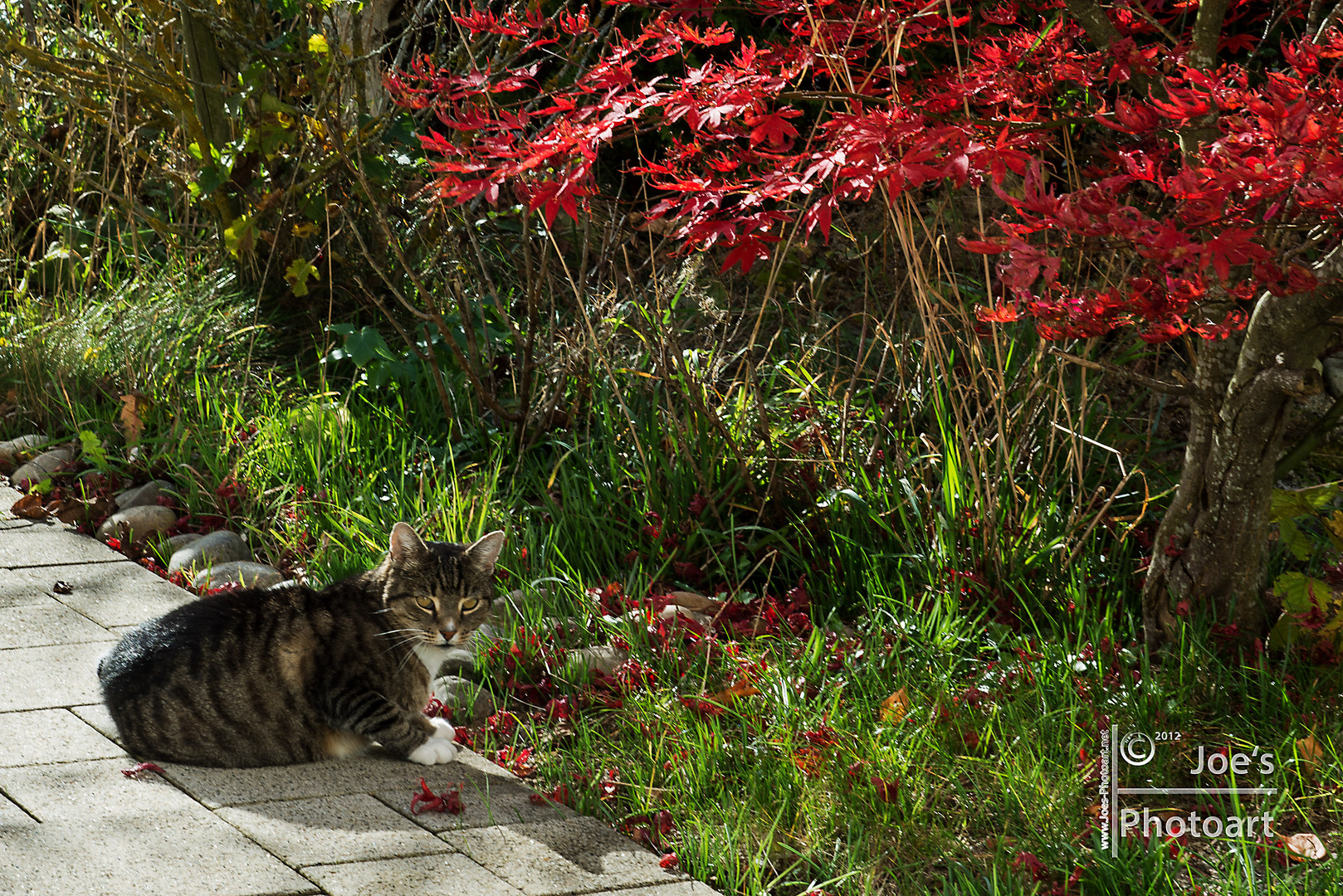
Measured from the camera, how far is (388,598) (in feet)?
10.7

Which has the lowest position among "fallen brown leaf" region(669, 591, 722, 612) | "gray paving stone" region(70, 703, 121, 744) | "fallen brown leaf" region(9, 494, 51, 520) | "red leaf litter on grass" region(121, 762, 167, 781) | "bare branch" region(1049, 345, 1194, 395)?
"fallen brown leaf" region(669, 591, 722, 612)

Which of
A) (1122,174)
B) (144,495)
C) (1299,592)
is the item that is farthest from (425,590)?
(144,495)

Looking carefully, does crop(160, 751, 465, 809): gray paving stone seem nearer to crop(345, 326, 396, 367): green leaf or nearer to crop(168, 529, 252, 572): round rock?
crop(168, 529, 252, 572): round rock

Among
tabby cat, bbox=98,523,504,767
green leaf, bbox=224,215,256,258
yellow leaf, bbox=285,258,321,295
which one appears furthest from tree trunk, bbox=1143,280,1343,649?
green leaf, bbox=224,215,256,258

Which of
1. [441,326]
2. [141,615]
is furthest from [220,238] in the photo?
[141,615]

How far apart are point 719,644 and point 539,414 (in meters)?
1.74

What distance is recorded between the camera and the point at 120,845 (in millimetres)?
2627

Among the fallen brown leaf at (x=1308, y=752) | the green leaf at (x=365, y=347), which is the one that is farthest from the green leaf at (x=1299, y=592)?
the green leaf at (x=365, y=347)

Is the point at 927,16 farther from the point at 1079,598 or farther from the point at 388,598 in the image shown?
the point at 388,598

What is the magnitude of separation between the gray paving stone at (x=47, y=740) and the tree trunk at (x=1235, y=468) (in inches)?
108

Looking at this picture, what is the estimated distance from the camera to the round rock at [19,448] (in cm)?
566

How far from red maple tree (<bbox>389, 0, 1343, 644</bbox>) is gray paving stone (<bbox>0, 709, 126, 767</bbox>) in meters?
1.65

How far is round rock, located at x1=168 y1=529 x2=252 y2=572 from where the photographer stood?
14.7 ft

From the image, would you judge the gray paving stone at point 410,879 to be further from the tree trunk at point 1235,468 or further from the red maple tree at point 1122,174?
the tree trunk at point 1235,468
